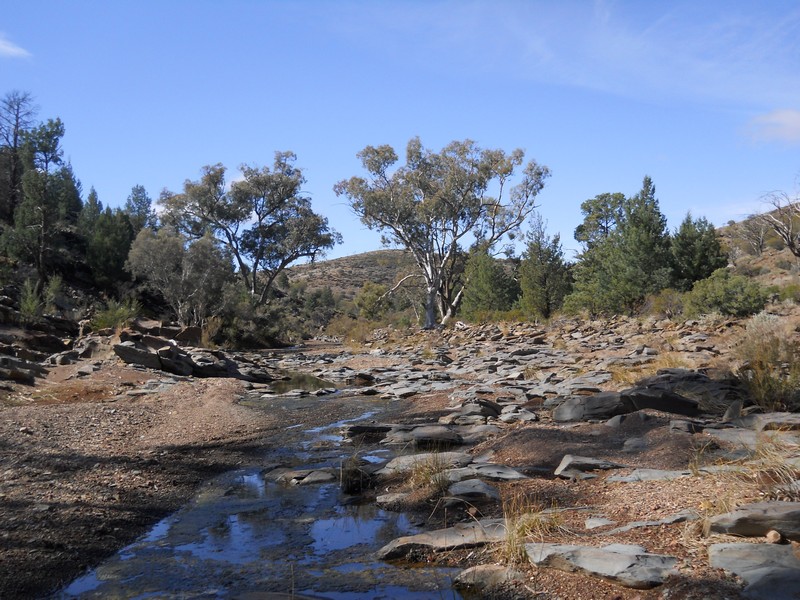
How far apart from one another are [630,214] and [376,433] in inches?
912

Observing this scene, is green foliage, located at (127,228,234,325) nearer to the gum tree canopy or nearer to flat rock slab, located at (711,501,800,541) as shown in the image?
the gum tree canopy

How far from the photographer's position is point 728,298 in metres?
18.6

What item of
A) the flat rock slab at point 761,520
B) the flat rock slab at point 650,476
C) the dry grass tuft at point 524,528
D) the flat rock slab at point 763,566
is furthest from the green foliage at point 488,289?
the flat rock slab at point 763,566

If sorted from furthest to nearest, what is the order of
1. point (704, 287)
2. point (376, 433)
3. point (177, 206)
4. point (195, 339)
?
point (177, 206) < point (195, 339) < point (704, 287) < point (376, 433)

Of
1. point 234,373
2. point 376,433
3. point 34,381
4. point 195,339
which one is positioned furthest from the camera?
point 195,339

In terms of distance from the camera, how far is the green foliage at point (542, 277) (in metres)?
30.0

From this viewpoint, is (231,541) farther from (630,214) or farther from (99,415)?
(630,214)

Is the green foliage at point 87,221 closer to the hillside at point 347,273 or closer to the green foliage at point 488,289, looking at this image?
the green foliage at point 488,289

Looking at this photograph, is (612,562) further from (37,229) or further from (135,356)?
(37,229)

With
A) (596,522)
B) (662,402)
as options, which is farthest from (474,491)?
(662,402)

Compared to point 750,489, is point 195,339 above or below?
above

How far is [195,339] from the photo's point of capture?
74.4 ft

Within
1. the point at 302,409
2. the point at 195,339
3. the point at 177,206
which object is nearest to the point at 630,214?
the point at 195,339

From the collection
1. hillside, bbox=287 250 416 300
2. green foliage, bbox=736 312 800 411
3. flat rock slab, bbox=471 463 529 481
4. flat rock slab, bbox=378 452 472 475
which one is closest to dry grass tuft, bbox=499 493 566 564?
flat rock slab, bbox=471 463 529 481
